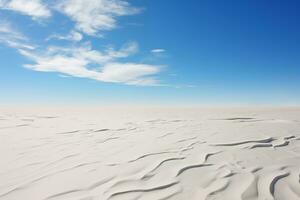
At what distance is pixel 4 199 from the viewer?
2805 millimetres

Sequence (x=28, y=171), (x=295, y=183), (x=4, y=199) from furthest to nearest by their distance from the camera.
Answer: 1. (x=28, y=171)
2. (x=295, y=183)
3. (x=4, y=199)

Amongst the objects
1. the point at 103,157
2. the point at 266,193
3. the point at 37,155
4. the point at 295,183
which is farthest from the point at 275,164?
the point at 37,155

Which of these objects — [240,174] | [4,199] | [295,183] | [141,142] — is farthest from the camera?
[141,142]

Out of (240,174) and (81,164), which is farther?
(81,164)

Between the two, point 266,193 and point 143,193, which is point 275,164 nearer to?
point 266,193

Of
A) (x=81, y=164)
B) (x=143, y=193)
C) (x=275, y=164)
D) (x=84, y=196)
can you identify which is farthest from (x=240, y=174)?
(x=81, y=164)

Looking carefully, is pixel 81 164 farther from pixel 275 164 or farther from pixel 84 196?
pixel 275 164

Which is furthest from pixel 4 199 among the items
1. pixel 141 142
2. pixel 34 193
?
pixel 141 142

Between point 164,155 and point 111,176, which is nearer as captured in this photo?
point 111,176

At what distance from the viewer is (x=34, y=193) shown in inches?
116

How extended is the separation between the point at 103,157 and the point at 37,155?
1376 millimetres

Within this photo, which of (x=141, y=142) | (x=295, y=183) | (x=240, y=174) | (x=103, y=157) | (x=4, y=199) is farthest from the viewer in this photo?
(x=141, y=142)

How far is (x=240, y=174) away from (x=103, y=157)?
247 centimetres

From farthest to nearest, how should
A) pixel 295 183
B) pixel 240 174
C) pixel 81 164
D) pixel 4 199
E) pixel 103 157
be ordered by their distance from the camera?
pixel 103 157
pixel 81 164
pixel 240 174
pixel 295 183
pixel 4 199
